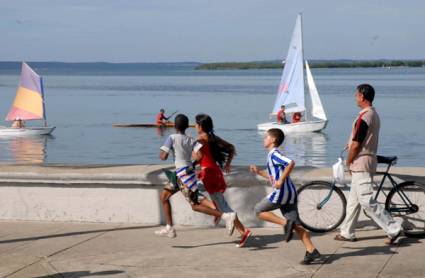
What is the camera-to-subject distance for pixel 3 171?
32.2 feet

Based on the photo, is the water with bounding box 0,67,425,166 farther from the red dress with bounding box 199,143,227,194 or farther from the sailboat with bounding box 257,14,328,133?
the red dress with bounding box 199,143,227,194

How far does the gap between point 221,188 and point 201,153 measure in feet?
1.50

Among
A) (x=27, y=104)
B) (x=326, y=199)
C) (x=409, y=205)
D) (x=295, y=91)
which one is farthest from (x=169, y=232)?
(x=27, y=104)

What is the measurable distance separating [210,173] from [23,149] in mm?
40740

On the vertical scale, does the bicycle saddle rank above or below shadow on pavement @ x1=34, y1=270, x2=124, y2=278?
above

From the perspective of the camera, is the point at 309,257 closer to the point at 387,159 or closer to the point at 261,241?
the point at 261,241

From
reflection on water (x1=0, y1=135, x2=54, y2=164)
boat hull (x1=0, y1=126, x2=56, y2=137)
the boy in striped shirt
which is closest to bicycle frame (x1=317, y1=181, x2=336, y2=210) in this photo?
the boy in striped shirt

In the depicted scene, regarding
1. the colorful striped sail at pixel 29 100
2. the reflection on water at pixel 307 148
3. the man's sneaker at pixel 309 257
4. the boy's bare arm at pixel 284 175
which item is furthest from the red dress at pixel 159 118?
the man's sneaker at pixel 309 257

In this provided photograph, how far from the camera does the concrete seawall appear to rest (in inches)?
366

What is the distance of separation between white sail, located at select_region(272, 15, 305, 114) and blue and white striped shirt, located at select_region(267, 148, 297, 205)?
4328 centimetres

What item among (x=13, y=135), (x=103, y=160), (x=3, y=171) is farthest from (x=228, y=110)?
(x=3, y=171)

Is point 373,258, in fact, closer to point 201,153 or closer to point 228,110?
point 201,153

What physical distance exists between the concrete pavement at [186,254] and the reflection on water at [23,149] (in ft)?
104

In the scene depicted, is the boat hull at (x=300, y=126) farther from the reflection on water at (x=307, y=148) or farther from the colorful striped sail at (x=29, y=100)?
the colorful striped sail at (x=29, y=100)
